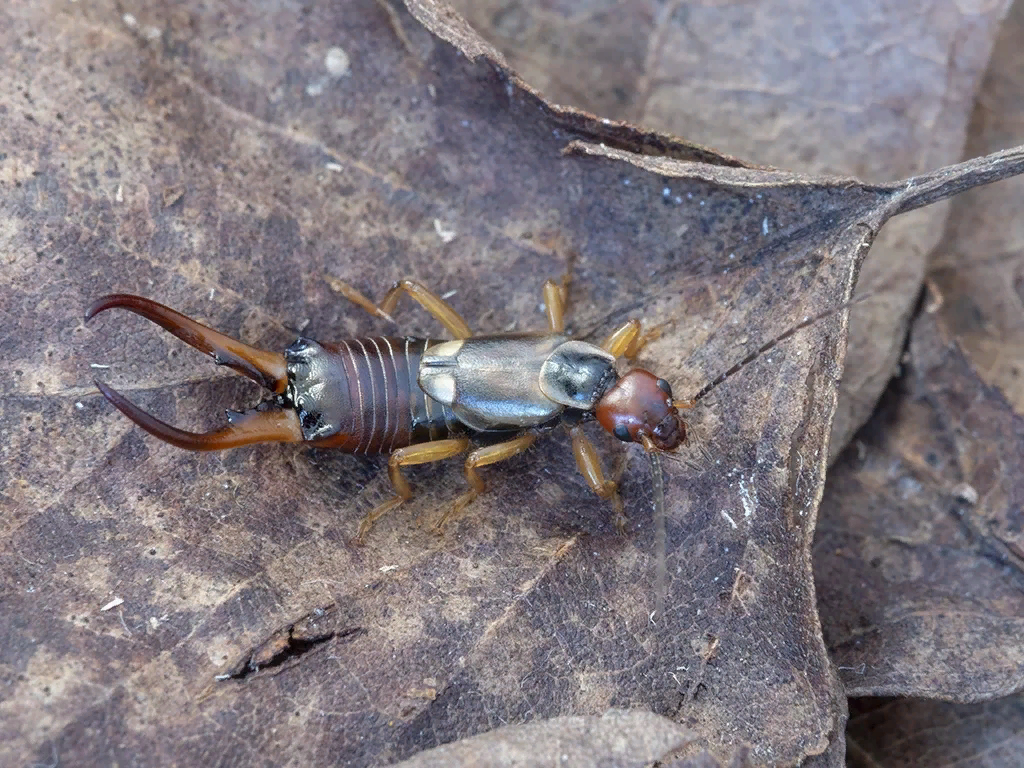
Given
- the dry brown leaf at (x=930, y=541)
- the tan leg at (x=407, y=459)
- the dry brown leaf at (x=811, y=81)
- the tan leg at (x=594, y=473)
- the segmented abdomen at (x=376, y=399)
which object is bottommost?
the tan leg at (x=407, y=459)

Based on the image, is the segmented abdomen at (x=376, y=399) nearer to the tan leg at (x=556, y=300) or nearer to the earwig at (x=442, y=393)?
the earwig at (x=442, y=393)

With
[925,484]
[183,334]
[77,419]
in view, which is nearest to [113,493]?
[77,419]

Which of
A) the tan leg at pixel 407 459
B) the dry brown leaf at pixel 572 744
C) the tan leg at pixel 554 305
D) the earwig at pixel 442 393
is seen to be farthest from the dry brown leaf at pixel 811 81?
the dry brown leaf at pixel 572 744

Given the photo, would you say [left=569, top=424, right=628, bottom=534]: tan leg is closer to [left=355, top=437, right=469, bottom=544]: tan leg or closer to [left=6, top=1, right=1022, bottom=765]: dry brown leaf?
[left=6, top=1, right=1022, bottom=765]: dry brown leaf

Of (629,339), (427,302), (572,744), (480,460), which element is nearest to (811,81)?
(629,339)

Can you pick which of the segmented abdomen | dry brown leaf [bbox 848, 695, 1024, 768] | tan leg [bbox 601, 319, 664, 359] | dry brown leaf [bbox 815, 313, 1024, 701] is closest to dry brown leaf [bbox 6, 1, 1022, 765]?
tan leg [bbox 601, 319, 664, 359]
